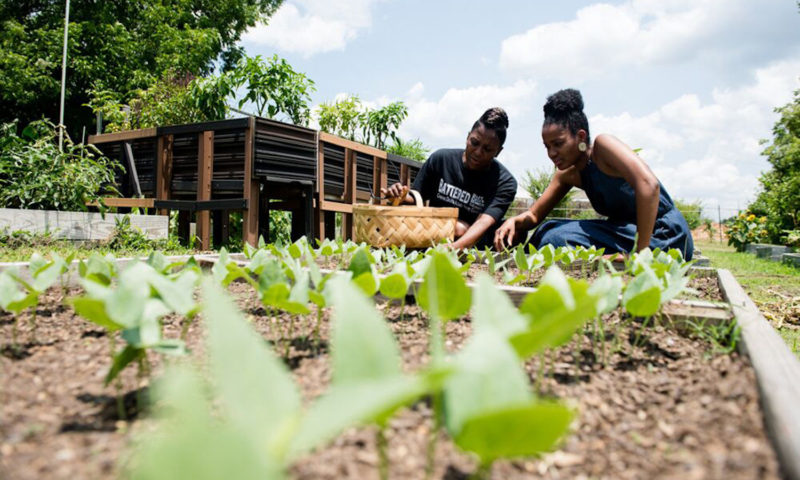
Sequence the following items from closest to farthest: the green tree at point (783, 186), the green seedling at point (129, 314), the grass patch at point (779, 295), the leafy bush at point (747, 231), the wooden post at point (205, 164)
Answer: the green seedling at point (129, 314) < the grass patch at point (779, 295) < the wooden post at point (205, 164) < the green tree at point (783, 186) < the leafy bush at point (747, 231)

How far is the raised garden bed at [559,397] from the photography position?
578 millimetres

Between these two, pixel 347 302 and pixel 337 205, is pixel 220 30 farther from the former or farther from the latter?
pixel 347 302

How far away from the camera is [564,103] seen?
281 cm

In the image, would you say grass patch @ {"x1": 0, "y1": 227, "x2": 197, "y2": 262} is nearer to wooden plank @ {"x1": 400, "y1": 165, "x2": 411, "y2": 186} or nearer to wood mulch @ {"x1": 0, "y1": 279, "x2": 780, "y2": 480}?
wood mulch @ {"x1": 0, "y1": 279, "x2": 780, "y2": 480}

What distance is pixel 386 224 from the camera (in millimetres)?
2734

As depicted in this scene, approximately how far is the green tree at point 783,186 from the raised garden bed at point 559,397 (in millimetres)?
8375

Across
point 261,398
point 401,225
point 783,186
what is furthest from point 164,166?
point 783,186

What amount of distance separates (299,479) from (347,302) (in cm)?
27

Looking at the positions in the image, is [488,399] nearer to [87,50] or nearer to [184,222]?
[184,222]

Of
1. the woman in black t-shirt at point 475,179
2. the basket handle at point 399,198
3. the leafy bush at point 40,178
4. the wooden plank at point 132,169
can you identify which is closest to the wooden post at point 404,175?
the woman in black t-shirt at point 475,179

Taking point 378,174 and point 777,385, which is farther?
point 378,174

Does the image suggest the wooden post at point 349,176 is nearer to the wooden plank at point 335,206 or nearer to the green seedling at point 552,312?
the wooden plank at point 335,206

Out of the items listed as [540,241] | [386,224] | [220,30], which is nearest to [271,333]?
[386,224]

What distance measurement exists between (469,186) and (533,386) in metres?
3.01
